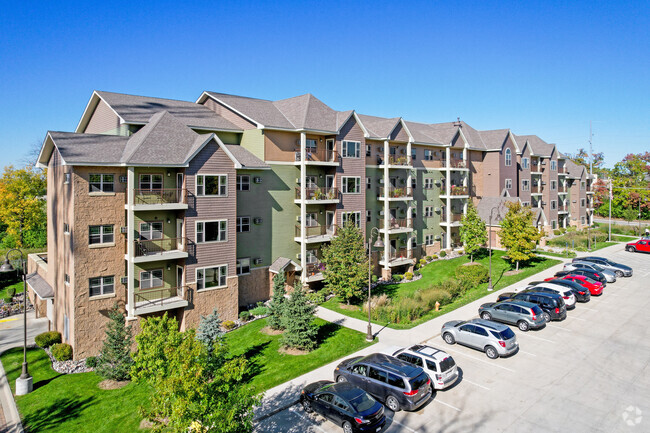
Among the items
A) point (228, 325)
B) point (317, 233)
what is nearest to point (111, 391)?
point (228, 325)

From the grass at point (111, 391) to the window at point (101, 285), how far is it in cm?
469

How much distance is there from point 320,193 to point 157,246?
13.3 m

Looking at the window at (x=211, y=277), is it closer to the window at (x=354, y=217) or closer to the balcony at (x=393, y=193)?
the window at (x=354, y=217)

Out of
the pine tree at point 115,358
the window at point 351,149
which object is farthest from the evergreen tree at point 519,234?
the pine tree at point 115,358

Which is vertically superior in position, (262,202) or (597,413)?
(262,202)

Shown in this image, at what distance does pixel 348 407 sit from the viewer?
14586mm

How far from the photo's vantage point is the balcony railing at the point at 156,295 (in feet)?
83.4

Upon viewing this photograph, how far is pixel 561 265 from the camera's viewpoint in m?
40.2

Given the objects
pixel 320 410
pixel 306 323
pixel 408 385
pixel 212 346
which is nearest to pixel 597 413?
pixel 408 385

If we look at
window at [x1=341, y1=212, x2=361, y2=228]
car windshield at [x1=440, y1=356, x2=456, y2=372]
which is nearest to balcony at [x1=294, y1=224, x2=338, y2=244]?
window at [x1=341, y1=212, x2=361, y2=228]

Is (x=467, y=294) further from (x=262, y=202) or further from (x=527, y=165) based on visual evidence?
(x=527, y=165)

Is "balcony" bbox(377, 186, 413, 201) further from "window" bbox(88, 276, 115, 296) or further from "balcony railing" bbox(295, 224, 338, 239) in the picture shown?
"window" bbox(88, 276, 115, 296)

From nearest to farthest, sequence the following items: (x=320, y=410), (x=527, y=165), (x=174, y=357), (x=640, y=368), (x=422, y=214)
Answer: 1. (x=174, y=357)
2. (x=320, y=410)
3. (x=640, y=368)
4. (x=422, y=214)
5. (x=527, y=165)

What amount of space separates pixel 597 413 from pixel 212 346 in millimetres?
15102
